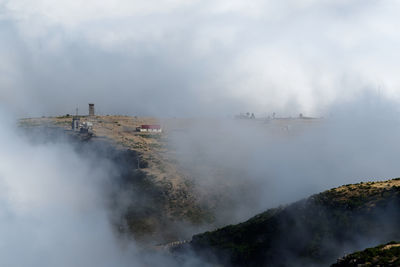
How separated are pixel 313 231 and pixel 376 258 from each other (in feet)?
57.2

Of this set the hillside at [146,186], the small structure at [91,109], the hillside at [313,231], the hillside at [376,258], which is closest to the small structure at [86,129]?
the hillside at [146,186]

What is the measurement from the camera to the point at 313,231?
208 ft

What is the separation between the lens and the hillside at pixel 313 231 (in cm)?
5912

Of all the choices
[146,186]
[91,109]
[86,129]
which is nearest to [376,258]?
[146,186]

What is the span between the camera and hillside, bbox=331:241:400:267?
4478 centimetres

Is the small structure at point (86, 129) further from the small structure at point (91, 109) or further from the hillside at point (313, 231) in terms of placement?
the hillside at point (313, 231)

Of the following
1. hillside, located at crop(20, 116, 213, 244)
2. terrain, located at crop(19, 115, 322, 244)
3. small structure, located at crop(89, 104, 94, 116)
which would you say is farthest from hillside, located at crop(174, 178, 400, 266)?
small structure, located at crop(89, 104, 94, 116)

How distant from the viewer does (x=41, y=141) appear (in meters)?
138

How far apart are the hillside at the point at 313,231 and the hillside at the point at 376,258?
28.7ft

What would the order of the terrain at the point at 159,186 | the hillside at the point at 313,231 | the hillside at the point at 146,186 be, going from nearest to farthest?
the hillside at the point at 313,231, the hillside at the point at 146,186, the terrain at the point at 159,186

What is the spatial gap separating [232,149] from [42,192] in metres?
51.0

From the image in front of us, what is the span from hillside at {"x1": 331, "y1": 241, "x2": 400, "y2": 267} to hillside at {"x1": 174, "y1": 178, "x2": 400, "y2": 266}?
8.76 metres

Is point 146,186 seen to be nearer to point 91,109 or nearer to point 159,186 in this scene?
point 159,186

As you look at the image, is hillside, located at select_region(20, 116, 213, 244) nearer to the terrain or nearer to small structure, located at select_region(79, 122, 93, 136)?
the terrain
